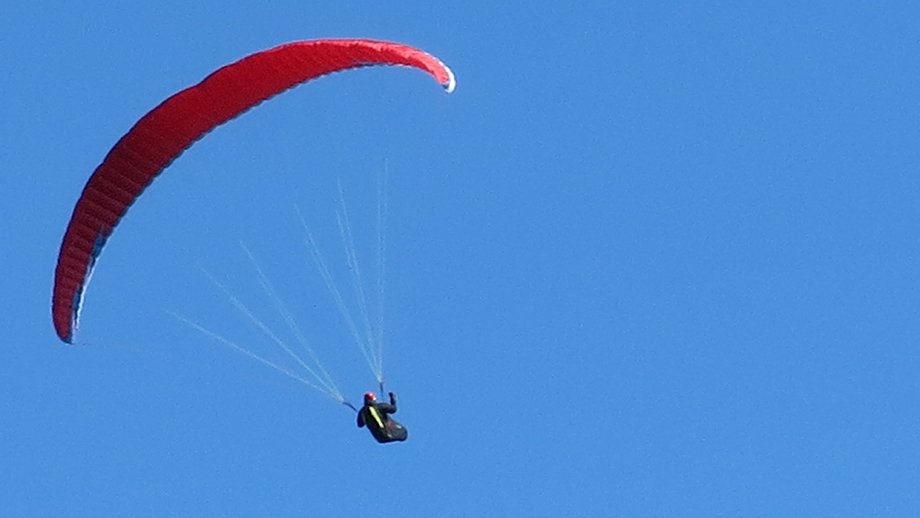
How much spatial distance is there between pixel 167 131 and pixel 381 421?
155 inches

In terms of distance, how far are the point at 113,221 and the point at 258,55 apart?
2.73 metres

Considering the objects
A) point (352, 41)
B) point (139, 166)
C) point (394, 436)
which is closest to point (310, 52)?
point (352, 41)

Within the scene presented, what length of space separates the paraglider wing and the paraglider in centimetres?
347

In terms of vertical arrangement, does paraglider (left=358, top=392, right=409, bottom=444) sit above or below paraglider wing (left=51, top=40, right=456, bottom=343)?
below

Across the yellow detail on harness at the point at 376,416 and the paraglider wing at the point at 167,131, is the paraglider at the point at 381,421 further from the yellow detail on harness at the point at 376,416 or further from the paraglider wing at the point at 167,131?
the paraglider wing at the point at 167,131

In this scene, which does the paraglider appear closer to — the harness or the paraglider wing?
the harness

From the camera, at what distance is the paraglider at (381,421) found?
24.7 m

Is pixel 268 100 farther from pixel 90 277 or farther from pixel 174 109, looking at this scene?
pixel 90 277

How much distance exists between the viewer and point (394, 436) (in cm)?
2472

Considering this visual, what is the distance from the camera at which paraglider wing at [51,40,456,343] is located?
23906mm

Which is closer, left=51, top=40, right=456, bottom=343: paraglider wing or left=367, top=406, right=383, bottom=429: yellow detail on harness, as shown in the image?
left=51, top=40, right=456, bottom=343: paraglider wing

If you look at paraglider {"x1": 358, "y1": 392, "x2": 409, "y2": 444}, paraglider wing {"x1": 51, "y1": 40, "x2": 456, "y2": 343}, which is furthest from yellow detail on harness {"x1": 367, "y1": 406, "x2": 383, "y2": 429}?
paraglider wing {"x1": 51, "y1": 40, "x2": 456, "y2": 343}

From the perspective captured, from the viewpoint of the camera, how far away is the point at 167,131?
2500cm

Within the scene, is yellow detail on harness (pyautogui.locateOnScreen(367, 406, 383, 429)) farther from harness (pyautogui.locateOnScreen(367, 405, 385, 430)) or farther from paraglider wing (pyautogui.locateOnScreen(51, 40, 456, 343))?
paraglider wing (pyautogui.locateOnScreen(51, 40, 456, 343))
